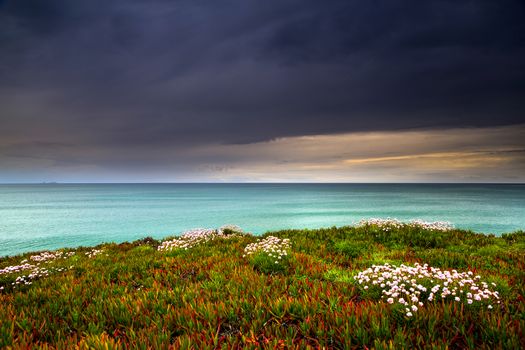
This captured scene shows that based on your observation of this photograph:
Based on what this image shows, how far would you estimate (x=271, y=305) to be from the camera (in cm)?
502

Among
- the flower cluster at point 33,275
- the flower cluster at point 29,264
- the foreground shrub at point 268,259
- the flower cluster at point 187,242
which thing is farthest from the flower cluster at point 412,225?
the flower cluster at point 29,264

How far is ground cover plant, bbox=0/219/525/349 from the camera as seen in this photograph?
158 inches

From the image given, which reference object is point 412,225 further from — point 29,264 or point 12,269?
point 29,264

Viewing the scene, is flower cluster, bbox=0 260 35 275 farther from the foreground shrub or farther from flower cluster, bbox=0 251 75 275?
the foreground shrub

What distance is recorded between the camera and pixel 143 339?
4.08 meters

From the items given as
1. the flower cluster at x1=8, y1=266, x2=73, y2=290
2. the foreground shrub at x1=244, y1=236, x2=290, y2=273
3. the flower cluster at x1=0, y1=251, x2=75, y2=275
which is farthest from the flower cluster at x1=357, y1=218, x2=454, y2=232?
the flower cluster at x1=0, y1=251, x2=75, y2=275

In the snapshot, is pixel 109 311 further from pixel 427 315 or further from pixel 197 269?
pixel 427 315

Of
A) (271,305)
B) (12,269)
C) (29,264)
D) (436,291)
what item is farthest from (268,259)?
(29,264)

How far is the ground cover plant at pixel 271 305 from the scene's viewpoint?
4.02 meters

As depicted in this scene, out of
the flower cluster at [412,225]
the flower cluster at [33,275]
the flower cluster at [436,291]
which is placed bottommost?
the flower cluster at [33,275]

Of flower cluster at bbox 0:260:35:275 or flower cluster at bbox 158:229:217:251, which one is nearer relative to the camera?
flower cluster at bbox 0:260:35:275

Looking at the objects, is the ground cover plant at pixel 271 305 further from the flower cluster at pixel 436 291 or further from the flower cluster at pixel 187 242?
the flower cluster at pixel 187 242

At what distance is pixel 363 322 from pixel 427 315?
1.02 metres

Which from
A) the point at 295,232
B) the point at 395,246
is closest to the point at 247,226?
the point at 295,232
